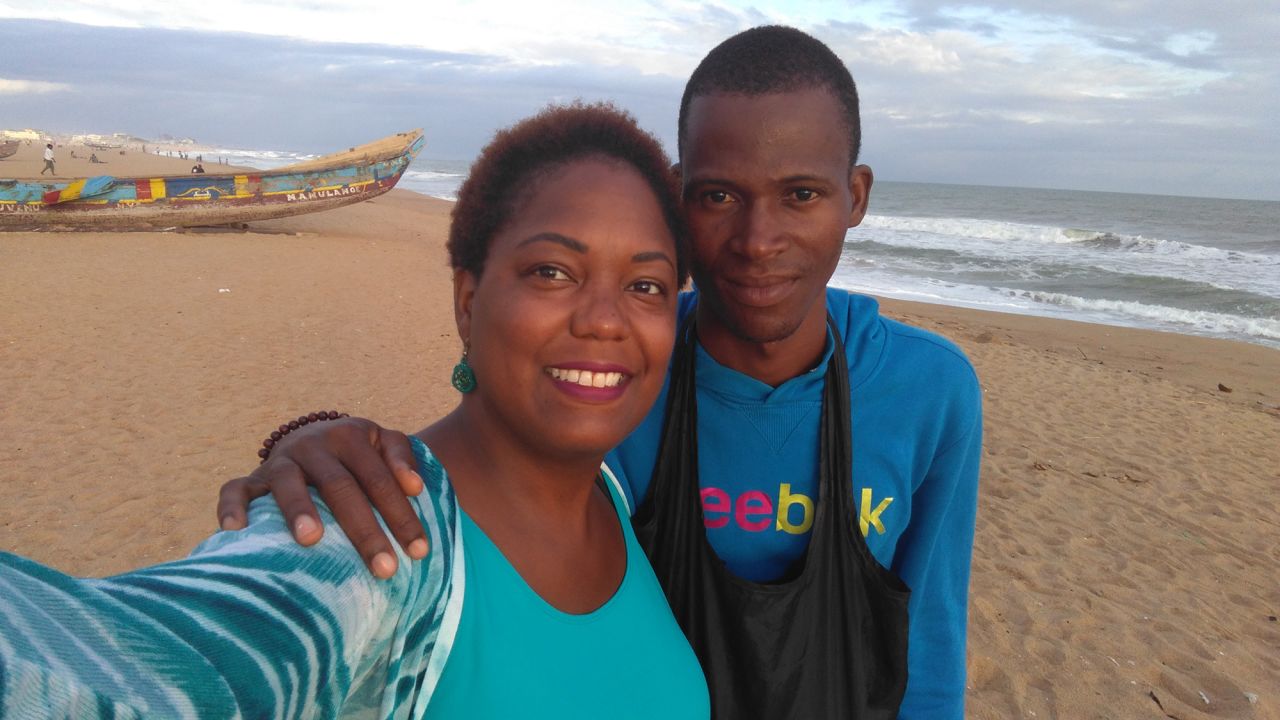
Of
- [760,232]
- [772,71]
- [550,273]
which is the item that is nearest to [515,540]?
[550,273]

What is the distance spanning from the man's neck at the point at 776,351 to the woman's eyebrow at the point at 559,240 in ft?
2.12

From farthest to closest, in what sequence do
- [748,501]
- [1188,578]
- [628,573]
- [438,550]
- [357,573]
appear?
[1188,578] < [748,501] < [628,573] < [438,550] < [357,573]

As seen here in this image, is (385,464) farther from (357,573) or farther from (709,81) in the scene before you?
(709,81)

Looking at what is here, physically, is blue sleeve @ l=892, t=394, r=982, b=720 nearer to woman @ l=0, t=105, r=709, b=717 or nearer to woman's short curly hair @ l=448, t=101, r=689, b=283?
woman @ l=0, t=105, r=709, b=717

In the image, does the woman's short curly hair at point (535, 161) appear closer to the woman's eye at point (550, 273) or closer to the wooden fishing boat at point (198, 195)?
the woman's eye at point (550, 273)

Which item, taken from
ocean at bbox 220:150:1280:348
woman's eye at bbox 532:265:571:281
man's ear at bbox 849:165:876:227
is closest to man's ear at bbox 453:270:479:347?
woman's eye at bbox 532:265:571:281

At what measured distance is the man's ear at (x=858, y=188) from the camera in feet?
6.37

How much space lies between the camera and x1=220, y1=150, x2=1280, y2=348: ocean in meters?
16.1

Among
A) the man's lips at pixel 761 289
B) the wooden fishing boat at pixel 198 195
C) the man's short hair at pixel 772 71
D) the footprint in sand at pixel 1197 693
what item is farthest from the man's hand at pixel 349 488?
the wooden fishing boat at pixel 198 195

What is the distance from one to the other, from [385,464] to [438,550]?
0.17m

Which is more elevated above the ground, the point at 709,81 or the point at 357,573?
the point at 709,81

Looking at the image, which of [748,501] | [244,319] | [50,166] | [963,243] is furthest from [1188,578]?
[50,166]

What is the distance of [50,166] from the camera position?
31.0m

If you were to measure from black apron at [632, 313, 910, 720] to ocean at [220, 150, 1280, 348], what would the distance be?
631 inches
